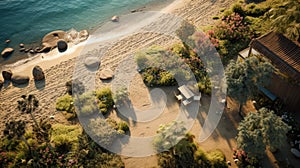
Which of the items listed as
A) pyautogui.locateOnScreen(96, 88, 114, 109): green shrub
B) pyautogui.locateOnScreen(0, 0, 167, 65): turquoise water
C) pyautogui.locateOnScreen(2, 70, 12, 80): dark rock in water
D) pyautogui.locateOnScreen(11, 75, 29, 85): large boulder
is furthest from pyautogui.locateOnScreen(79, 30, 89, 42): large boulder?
pyautogui.locateOnScreen(96, 88, 114, 109): green shrub

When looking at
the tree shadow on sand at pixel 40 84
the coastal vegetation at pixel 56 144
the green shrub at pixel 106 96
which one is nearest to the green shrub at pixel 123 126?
the coastal vegetation at pixel 56 144

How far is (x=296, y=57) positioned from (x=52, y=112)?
19.9m

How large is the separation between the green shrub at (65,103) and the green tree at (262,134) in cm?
1379

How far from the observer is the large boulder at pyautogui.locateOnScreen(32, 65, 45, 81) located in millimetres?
26277

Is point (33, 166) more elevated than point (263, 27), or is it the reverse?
point (263, 27)

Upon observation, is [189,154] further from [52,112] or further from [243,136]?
[52,112]

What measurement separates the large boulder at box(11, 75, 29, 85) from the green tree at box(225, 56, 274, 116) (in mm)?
19029

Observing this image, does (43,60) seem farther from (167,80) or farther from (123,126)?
(167,80)

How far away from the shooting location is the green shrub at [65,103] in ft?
75.5

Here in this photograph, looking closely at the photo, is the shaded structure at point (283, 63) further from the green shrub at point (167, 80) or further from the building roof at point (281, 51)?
the green shrub at point (167, 80)

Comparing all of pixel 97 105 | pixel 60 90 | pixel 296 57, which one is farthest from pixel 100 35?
pixel 296 57

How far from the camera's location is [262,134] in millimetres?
16703

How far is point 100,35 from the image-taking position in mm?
32688

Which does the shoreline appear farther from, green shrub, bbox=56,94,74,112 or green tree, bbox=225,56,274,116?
green tree, bbox=225,56,274,116
